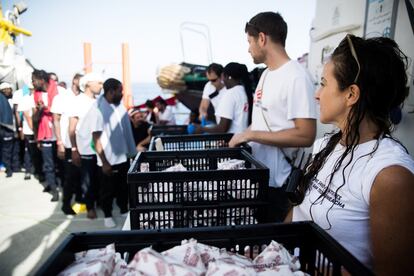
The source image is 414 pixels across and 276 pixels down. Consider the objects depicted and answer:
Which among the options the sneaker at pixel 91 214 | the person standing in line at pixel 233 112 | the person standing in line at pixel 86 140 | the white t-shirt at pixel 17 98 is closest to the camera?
the person standing in line at pixel 233 112

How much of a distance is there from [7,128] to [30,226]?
2.96 meters

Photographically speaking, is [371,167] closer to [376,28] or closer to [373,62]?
[373,62]

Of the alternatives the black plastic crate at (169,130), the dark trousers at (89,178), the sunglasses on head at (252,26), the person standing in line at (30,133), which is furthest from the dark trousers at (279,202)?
the person standing in line at (30,133)

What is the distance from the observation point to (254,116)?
1.95 metres

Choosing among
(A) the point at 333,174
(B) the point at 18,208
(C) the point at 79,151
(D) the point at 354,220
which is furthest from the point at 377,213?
(B) the point at 18,208

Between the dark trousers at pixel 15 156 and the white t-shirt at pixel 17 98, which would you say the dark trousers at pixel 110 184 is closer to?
the dark trousers at pixel 15 156

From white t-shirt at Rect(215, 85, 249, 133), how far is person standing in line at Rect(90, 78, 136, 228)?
4.47ft

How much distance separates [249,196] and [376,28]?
6.72ft

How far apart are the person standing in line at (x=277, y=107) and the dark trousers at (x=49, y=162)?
154 inches

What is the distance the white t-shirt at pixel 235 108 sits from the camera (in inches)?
107

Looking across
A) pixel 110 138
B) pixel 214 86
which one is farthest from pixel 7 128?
pixel 214 86

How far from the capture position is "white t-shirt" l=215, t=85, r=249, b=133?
2.73 metres

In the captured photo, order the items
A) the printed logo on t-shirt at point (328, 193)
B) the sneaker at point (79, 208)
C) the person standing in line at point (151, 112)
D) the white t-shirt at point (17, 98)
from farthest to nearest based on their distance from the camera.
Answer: the person standing in line at point (151, 112), the white t-shirt at point (17, 98), the sneaker at point (79, 208), the printed logo on t-shirt at point (328, 193)

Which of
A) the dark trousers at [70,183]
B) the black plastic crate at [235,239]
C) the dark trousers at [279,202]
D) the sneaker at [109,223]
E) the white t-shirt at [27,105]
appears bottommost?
the sneaker at [109,223]
